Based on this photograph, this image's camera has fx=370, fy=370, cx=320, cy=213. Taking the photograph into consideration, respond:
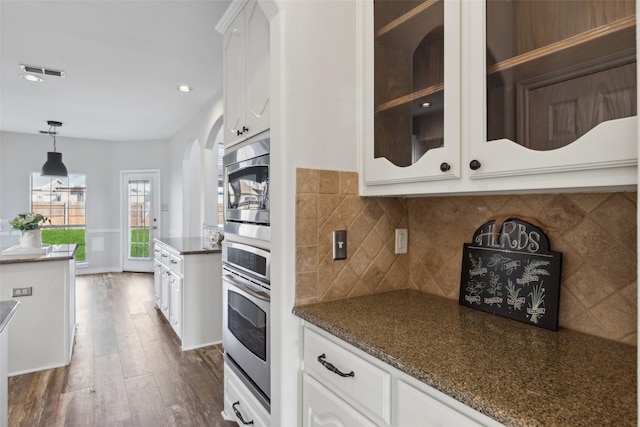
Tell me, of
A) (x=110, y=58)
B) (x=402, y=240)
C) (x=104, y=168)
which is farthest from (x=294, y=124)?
(x=104, y=168)

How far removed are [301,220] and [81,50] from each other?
284 cm

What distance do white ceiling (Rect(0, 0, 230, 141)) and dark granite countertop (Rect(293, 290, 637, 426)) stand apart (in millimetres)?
2185

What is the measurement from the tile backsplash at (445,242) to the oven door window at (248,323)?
12.6 inches

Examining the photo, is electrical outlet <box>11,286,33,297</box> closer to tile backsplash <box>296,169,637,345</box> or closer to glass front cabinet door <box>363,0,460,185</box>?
tile backsplash <box>296,169,637,345</box>

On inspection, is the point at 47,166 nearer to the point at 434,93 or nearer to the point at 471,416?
the point at 434,93

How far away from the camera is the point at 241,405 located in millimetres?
1917

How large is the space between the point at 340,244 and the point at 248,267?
1.69ft

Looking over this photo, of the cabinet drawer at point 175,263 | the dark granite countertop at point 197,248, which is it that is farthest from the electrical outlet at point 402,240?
the cabinet drawer at point 175,263

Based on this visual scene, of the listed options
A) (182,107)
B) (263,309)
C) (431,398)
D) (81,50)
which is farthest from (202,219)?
(431,398)

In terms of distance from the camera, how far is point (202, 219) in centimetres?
488

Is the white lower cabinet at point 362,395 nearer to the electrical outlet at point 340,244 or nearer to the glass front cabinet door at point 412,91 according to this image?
the electrical outlet at point 340,244

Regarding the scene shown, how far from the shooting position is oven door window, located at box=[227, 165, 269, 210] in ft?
5.38

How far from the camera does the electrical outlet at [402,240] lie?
1718 mm

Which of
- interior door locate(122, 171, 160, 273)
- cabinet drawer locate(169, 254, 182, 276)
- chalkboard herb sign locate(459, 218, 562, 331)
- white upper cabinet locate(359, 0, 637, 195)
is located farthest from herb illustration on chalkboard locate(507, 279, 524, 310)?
interior door locate(122, 171, 160, 273)
